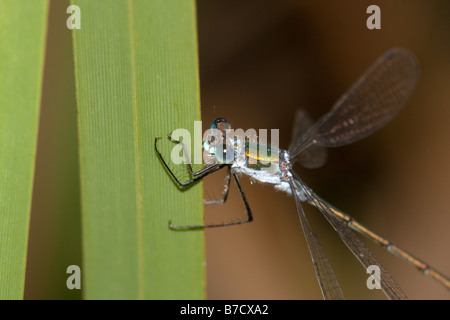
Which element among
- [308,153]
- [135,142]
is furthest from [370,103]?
[135,142]

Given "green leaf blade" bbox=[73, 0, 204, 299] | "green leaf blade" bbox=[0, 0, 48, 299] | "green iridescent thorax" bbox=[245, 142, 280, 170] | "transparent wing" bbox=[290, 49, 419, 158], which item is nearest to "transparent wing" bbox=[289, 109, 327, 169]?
"transparent wing" bbox=[290, 49, 419, 158]

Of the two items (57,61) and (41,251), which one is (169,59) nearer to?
(57,61)

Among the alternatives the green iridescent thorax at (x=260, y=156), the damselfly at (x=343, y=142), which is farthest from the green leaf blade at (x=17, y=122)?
the green iridescent thorax at (x=260, y=156)

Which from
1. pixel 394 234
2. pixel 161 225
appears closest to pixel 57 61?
pixel 161 225

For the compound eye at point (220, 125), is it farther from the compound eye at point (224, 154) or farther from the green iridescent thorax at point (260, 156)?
the green iridescent thorax at point (260, 156)

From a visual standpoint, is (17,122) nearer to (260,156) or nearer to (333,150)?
(260,156)

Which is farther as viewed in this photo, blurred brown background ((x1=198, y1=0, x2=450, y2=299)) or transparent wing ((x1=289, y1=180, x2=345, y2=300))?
blurred brown background ((x1=198, y1=0, x2=450, y2=299))

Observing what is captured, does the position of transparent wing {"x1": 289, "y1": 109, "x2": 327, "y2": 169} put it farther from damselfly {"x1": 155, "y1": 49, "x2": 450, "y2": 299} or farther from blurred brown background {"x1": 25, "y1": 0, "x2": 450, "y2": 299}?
blurred brown background {"x1": 25, "y1": 0, "x2": 450, "y2": 299}
